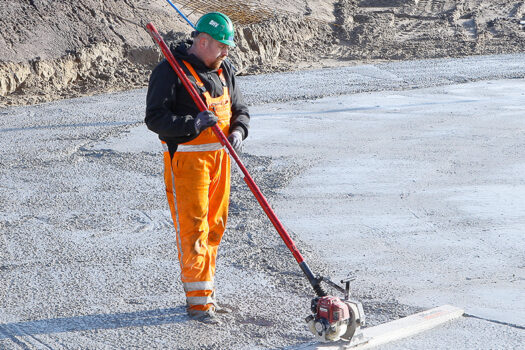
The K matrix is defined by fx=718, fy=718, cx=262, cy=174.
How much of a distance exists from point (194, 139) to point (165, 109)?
235 millimetres

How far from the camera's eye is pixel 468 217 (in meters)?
5.96

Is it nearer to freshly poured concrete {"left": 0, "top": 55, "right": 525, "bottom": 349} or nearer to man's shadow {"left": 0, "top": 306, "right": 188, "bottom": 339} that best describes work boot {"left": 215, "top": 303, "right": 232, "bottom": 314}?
freshly poured concrete {"left": 0, "top": 55, "right": 525, "bottom": 349}

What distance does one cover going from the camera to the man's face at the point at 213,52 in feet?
13.3

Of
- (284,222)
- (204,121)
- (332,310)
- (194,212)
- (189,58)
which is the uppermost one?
(189,58)

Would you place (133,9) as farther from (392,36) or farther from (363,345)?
(363,345)

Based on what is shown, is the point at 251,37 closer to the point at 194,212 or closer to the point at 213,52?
the point at 213,52

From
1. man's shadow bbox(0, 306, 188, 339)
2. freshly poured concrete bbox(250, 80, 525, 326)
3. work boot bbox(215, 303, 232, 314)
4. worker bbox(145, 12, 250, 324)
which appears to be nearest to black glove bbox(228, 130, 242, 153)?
worker bbox(145, 12, 250, 324)

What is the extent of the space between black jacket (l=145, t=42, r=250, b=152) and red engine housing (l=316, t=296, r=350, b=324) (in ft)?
3.83

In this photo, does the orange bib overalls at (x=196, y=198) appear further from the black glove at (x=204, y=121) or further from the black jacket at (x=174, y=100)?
the black glove at (x=204, y=121)

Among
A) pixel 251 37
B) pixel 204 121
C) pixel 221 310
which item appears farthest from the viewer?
pixel 251 37

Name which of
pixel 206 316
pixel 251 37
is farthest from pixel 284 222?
pixel 251 37

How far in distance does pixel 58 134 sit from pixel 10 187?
2118 millimetres

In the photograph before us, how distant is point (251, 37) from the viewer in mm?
15000

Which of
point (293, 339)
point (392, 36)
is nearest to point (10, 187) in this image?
point (293, 339)
